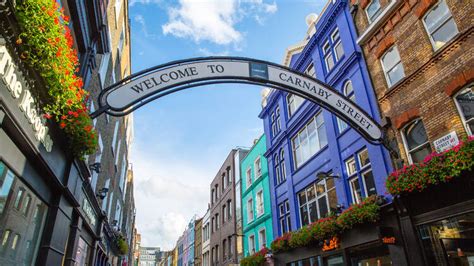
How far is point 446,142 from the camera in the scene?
8.98 meters

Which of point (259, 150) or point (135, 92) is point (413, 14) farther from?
point (259, 150)

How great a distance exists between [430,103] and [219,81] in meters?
6.95

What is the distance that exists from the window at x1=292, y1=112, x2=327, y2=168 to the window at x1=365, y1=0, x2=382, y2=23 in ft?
16.7

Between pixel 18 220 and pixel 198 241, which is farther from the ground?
pixel 198 241

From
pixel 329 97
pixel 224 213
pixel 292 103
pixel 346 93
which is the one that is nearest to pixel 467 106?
pixel 329 97

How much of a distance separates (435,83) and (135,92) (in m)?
8.85

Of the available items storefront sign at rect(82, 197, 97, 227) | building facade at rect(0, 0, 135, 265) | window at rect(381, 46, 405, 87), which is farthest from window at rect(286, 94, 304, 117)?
building facade at rect(0, 0, 135, 265)

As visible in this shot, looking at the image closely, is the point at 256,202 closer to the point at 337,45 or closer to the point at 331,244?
the point at 331,244

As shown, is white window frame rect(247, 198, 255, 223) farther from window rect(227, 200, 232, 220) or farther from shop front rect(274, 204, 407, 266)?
shop front rect(274, 204, 407, 266)

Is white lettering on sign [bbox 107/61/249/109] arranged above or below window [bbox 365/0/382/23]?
below

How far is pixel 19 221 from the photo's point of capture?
17.7 ft

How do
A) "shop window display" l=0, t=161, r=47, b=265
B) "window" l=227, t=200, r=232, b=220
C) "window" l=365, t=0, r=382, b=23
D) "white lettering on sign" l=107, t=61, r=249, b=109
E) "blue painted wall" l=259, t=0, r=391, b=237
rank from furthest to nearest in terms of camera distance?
"window" l=227, t=200, r=232, b=220 → "window" l=365, t=0, r=382, b=23 → "blue painted wall" l=259, t=0, r=391, b=237 → "white lettering on sign" l=107, t=61, r=249, b=109 → "shop window display" l=0, t=161, r=47, b=265

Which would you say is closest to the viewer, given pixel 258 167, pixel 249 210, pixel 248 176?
pixel 258 167

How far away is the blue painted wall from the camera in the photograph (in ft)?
41.7
